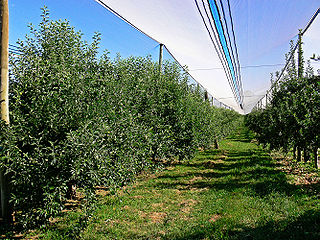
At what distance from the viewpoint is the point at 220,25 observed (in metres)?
6.98

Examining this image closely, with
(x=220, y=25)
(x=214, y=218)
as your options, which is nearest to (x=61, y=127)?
(x=214, y=218)

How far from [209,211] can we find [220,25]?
500cm

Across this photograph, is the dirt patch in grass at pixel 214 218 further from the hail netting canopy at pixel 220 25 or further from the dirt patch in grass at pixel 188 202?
the hail netting canopy at pixel 220 25

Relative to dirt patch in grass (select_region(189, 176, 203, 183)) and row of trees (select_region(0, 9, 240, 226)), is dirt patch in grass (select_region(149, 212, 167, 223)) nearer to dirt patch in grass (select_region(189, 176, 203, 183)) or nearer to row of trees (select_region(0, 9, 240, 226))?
row of trees (select_region(0, 9, 240, 226))

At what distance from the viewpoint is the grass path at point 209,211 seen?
4359mm

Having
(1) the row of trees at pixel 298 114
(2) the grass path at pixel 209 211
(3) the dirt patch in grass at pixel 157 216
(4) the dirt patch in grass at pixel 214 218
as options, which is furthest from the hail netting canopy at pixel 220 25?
(3) the dirt patch in grass at pixel 157 216

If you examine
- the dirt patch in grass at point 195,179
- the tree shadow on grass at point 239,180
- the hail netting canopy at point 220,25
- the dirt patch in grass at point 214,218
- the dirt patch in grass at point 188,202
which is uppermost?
the hail netting canopy at point 220,25

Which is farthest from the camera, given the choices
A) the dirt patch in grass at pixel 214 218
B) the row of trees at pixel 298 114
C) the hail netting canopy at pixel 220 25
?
the row of trees at pixel 298 114

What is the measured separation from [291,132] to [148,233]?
694 centimetres

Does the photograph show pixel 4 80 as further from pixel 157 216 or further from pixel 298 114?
pixel 298 114

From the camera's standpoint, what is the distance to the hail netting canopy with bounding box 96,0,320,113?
5875 millimetres

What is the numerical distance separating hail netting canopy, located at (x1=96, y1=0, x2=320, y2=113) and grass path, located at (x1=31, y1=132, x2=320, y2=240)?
14.6ft

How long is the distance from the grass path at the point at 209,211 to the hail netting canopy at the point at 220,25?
4.45 metres

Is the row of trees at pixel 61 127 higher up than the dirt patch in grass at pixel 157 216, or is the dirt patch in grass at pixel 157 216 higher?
the row of trees at pixel 61 127
